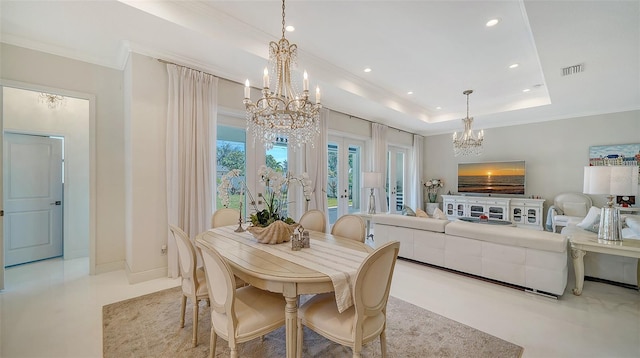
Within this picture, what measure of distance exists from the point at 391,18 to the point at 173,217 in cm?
344

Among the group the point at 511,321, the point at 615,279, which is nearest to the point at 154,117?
the point at 511,321

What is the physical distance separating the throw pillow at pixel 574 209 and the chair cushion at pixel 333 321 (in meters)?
6.09

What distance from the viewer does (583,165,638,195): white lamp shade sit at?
2.62 metres

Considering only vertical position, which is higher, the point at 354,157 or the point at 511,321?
the point at 354,157

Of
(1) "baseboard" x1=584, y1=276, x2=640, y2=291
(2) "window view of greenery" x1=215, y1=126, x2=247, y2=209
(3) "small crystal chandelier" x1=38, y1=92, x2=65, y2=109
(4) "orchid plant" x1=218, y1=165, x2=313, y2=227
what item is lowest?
(1) "baseboard" x1=584, y1=276, x2=640, y2=291

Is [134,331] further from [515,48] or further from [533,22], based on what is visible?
[515,48]

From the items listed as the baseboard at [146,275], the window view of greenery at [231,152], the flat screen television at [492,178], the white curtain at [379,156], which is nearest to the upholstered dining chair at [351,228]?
the window view of greenery at [231,152]

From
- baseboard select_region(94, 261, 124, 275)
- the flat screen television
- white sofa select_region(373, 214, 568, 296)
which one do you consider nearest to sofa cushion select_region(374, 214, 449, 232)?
white sofa select_region(373, 214, 568, 296)

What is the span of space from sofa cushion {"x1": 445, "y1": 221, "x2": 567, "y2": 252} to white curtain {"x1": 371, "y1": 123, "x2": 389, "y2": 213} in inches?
113

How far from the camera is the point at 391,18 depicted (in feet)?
8.83

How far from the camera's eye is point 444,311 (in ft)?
8.17

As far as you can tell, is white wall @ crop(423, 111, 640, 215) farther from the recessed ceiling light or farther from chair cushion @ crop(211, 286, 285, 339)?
chair cushion @ crop(211, 286, 285, 339)

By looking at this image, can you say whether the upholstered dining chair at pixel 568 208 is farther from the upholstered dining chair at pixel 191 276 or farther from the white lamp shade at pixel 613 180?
the upholstered dining chair at pixel 191 276

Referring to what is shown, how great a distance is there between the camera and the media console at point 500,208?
5.81 meters
